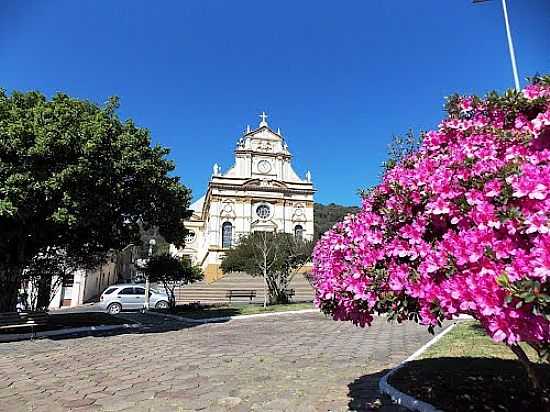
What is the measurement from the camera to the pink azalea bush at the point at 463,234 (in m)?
1.96

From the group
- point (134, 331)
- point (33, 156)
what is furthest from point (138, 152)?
point (134, 331)

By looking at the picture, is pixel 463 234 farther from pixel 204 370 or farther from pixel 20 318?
pixel 20 318

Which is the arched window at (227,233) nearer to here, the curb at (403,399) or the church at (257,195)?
the church at (257,195)

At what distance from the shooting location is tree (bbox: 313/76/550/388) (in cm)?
196

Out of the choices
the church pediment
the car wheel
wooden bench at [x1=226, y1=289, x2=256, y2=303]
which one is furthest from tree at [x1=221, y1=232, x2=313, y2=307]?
the church pediment

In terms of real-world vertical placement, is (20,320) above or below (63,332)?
above

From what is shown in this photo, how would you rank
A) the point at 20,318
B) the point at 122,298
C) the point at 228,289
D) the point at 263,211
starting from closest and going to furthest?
the point at 20,318
the point at 122,298
the point at 228,289
the point at 263,211

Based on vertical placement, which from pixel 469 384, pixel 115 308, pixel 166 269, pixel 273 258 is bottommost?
pixel 469 384

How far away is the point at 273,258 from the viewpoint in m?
21.9

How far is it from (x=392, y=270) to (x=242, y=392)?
3.29 m

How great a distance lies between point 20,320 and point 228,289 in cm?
2075

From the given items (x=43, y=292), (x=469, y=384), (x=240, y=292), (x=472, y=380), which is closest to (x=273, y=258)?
(x=240, y=292)

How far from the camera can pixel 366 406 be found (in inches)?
178

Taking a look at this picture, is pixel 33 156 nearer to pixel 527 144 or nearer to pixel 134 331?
pixel 134 331
